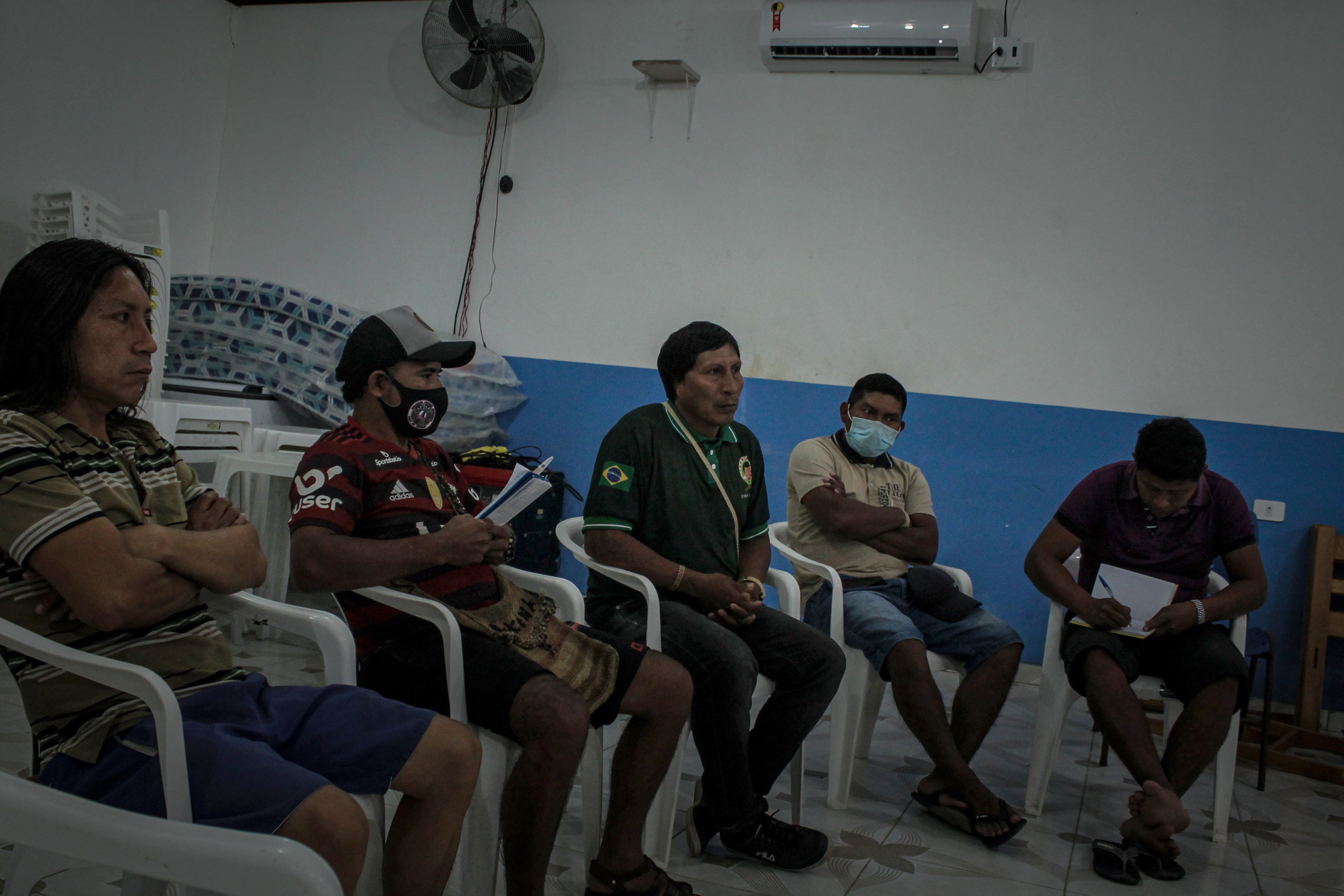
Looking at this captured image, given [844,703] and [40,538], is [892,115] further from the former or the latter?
[40,538]

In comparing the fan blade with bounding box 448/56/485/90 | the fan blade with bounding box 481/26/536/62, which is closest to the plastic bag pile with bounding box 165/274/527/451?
the fan blade with bounding box 448/56/485/90

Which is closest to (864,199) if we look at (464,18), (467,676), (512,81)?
(512,81)

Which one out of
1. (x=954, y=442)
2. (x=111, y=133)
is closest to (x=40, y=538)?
(x=954, y=442)

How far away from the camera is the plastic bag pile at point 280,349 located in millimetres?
4551

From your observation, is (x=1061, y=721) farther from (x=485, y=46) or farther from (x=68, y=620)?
(x=485, y=46)

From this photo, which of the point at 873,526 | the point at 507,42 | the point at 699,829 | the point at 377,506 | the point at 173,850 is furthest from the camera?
the point at 507,42

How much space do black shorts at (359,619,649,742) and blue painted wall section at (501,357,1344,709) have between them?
282 centimetres

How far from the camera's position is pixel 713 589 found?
232 cm

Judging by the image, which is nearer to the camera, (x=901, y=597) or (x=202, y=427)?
(x=901, y=597)

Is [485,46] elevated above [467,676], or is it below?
above

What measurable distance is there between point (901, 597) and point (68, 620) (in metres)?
2.19

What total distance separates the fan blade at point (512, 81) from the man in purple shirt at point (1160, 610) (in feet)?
11.2

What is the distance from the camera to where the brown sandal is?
73.5 inches

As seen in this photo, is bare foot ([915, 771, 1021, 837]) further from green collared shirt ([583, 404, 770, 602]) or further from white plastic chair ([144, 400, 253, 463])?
white plastic chair ([144, 400, 253, 463])
